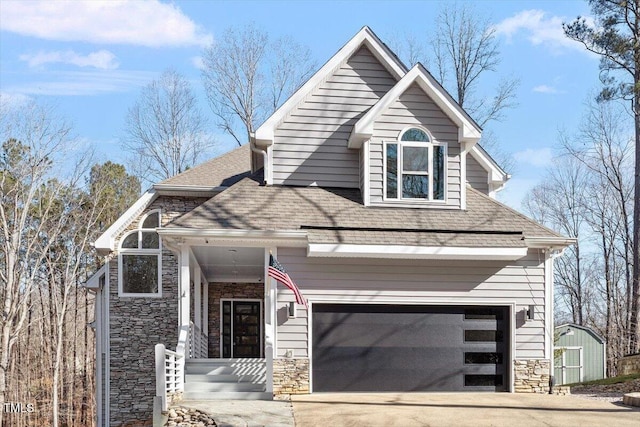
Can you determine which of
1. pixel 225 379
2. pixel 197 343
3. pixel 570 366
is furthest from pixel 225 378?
pixel 570 366

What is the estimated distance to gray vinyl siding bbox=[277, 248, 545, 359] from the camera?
1286cm

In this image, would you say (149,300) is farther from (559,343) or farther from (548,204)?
(548,204)

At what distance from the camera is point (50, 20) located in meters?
24.3

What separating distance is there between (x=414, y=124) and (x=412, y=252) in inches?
109

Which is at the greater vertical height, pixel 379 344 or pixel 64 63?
pixel 64 63

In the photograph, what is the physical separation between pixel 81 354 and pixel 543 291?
27787 mm

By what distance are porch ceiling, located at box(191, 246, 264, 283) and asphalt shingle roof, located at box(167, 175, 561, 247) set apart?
2.40 ft

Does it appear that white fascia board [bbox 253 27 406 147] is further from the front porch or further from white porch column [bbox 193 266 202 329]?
white porch column [bbox 193 266 202 329]

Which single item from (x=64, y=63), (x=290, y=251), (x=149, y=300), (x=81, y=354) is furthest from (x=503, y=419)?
(x=81, y=354)

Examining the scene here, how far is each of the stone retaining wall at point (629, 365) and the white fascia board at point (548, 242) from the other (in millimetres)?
7038

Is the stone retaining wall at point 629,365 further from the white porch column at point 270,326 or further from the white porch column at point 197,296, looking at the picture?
the white porch column at point 197,296

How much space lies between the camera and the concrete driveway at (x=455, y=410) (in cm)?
984

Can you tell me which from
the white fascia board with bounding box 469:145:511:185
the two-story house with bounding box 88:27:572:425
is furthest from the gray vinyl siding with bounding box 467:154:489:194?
the two-story house with bounding box 88:27:572:425

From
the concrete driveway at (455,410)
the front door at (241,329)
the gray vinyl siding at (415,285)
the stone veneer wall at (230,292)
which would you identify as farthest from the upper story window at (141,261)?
the concrete driveway at (455,410)
